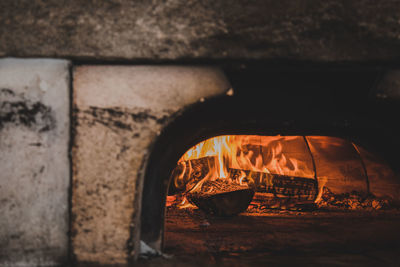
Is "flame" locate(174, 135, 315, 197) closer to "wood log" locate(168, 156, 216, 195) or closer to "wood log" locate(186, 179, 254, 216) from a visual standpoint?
"wood log" locate(168, 156, 216, 195)

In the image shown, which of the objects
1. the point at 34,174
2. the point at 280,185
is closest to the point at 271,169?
the point at 280,185

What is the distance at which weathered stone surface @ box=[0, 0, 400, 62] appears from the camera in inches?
47.9

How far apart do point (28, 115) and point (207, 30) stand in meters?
0.99

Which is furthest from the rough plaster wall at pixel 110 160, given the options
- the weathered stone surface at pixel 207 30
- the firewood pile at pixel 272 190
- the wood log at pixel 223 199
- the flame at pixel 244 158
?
the flame at pixel 244 158

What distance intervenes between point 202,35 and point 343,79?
2.70ft

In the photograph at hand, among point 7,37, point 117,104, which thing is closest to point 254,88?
point 117,104

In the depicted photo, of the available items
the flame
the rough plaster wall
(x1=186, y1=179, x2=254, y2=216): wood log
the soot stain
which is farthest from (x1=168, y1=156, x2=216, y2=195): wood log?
the soot stain

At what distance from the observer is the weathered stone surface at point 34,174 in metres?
1.22

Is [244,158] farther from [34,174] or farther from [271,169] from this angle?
[34,174]

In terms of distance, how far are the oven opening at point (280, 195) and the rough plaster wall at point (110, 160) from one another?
2.03ft

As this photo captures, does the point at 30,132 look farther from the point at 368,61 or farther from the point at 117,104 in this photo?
the point at 368,61

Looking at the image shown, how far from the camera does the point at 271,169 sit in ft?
10.3

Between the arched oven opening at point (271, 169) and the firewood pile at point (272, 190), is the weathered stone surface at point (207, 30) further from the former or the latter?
the firewood pile at point (272, 190)

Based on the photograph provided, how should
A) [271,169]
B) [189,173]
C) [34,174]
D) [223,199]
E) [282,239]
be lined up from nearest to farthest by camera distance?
1. [34,174]
2. [282,239]
3. [223,199]
4. [189,173]
5. [271,169]
